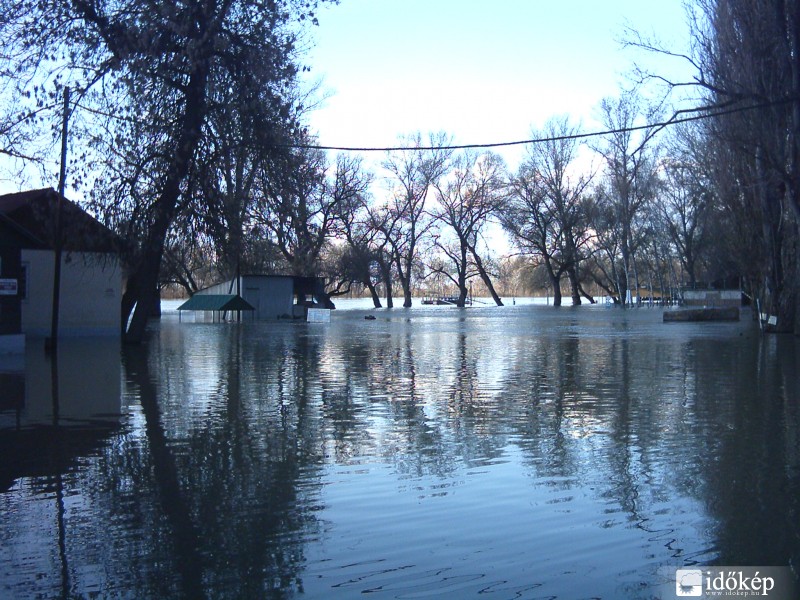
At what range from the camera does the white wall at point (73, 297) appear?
107ft

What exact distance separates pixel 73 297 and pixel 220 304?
18.2m

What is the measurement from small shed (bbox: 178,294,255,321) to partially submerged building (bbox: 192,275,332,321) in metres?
0.61

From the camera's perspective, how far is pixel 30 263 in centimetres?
3256

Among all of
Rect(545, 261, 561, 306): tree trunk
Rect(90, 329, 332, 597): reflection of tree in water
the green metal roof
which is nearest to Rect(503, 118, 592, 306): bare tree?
Rect(545, 261, 561, 306): tree trunk

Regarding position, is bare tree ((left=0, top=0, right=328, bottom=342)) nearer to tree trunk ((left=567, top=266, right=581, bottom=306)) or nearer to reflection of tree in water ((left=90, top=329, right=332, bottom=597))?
reflection of tree in water ((left=90, top=329, right=332, bottom=597))

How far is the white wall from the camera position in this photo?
32.7 metres

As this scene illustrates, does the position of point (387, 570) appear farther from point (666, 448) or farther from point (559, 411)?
→ point (559, 411)

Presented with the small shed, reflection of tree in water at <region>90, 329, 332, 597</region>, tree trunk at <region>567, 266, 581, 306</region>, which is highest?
tree trunk at <region>567, 266, 581, 306</region>

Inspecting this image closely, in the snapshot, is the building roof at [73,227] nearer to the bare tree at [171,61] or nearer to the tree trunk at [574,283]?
the bare tree at [171,61]

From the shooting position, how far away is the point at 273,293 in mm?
56531

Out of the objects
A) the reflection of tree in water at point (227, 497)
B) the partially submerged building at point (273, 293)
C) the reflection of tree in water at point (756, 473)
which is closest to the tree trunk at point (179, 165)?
the reflection of tree in water at point (227, 497)

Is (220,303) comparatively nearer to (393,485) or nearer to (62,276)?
(62,276)

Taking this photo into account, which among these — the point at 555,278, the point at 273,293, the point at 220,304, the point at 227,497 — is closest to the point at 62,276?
the point at 220,304

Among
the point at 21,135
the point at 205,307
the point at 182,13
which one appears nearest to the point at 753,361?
the point at 182,13
